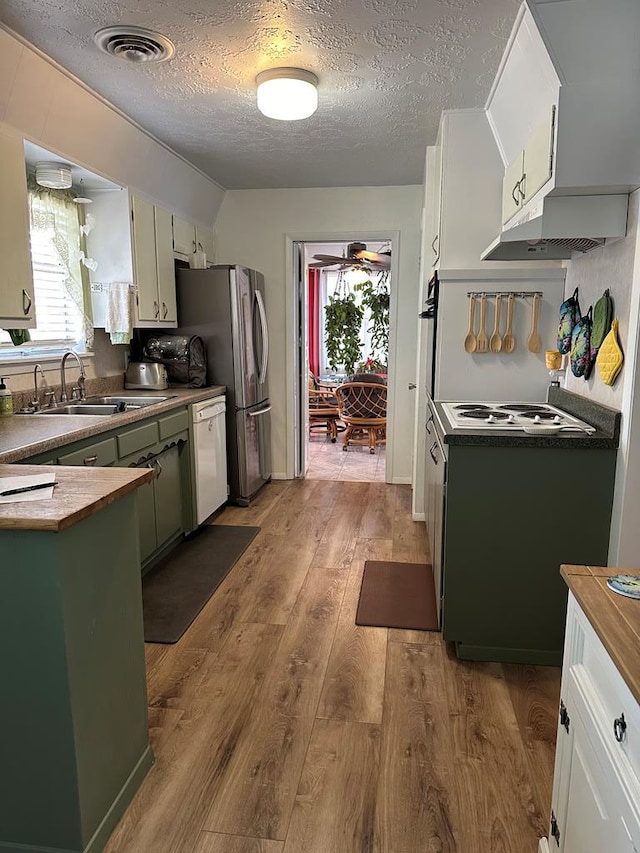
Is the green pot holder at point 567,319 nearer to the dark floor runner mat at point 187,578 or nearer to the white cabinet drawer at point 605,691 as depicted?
the white cabinet drawer at point 605,691

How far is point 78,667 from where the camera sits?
54.2 inches

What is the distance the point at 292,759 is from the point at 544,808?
738mm

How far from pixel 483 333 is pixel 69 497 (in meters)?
2.39

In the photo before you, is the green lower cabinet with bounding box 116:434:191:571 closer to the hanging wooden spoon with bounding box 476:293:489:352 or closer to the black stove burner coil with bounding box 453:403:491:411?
the black stove burner coil with bounding box 453:403:491:411

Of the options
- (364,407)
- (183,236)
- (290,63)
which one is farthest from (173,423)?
(364,407)

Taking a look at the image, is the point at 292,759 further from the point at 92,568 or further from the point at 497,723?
the point at 92,568

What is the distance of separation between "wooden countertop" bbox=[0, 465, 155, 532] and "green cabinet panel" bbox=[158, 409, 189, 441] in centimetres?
141

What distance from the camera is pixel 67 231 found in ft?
10.9

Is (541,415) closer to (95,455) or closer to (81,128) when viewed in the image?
(95,455)

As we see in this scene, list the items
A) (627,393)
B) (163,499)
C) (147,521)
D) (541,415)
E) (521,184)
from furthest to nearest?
(163,499) < (147,521) < (541,415) < (521,184) < (627,393)

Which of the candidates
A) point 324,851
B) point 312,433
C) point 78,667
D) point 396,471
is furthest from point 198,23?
point 312,433

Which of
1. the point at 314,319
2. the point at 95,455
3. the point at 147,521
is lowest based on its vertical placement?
the point at 147,521

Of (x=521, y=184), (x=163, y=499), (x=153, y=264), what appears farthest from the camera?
(x=153, y=264)

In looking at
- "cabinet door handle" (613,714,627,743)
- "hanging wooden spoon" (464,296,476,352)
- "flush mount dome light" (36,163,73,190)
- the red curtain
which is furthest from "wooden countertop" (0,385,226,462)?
the red curtain
